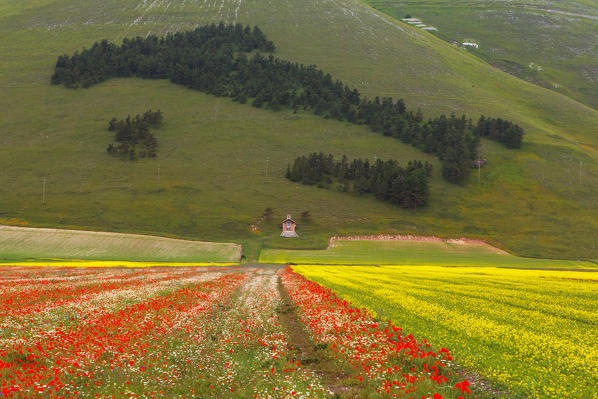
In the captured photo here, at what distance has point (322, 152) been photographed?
172375 millimetres

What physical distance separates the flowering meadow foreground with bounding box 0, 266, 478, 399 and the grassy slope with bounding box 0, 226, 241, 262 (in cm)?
6460

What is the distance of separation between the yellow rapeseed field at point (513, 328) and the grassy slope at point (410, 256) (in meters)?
60.0

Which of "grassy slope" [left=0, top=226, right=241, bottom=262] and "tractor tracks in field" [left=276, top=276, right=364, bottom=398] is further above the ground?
"tractor tracks in field" [left=276, top=276, right=364, bottom=398]

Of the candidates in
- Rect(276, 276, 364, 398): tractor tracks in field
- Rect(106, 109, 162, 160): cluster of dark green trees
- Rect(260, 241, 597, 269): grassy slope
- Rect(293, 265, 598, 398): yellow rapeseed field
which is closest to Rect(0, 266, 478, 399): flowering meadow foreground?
Rect(276, 276, 364, 398): tractor tracks in field

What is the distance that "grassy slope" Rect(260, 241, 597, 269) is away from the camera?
9194 centimetres

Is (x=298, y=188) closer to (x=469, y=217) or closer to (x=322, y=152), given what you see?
(x=322, y=152)

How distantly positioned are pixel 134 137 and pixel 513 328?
178282mm

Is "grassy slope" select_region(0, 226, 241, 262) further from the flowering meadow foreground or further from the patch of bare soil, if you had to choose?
the flowering meadow foreground

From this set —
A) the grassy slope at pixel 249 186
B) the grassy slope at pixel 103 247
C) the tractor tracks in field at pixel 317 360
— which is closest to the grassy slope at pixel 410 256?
the grassy slope at pixel 249 186

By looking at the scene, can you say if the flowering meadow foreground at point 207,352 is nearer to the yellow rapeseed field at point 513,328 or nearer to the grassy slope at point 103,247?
the yellow rapeseed field at point 513,328

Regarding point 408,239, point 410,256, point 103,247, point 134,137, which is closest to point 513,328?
point 410,256

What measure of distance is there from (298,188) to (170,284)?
111 meters

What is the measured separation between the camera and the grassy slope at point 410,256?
3620 inches

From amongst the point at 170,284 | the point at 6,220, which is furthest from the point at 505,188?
the point at 6,220
